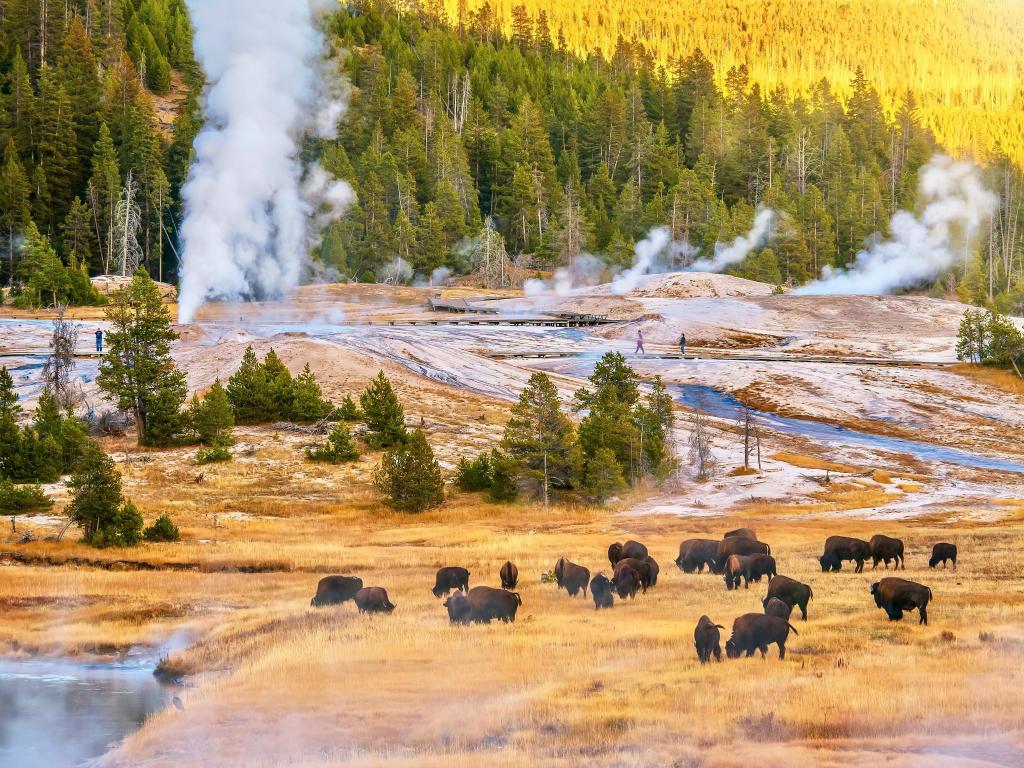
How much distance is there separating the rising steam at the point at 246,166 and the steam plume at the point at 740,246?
1636 inches

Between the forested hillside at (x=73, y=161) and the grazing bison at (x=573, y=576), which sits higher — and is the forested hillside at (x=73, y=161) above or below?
above

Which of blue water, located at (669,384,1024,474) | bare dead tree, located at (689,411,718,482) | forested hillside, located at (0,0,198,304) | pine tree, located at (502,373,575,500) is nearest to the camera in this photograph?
pine tree, located at (502,373,575,500)

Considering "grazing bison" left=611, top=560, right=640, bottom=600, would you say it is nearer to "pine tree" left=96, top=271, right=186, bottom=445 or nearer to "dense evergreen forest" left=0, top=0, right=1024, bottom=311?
"pine tree" left=96, top=271, right=186, bottom=445

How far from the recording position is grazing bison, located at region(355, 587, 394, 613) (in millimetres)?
24219

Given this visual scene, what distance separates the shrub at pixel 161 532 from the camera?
3606 cm

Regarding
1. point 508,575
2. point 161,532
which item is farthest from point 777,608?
point 161,532

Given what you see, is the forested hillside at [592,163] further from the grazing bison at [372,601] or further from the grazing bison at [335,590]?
the grazing bison at [372,601]

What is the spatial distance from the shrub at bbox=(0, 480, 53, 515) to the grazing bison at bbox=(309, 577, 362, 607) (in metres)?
20.4

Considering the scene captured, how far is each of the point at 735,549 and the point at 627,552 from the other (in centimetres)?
251

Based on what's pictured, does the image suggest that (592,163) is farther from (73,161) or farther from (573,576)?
(573,576)

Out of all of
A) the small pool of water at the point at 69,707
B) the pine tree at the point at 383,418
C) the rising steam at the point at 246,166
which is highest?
the rising steam at the point at 246,166

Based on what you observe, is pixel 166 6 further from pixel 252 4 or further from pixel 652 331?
pixel 652 331

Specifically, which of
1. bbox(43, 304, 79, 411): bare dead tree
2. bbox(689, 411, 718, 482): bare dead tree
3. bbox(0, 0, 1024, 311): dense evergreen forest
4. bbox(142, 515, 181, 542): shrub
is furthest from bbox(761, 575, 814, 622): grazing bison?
bbox(0, 0, 1024, 311): dense evergreen forest

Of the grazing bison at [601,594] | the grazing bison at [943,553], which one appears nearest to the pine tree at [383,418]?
the grazing bison at [943,553]
